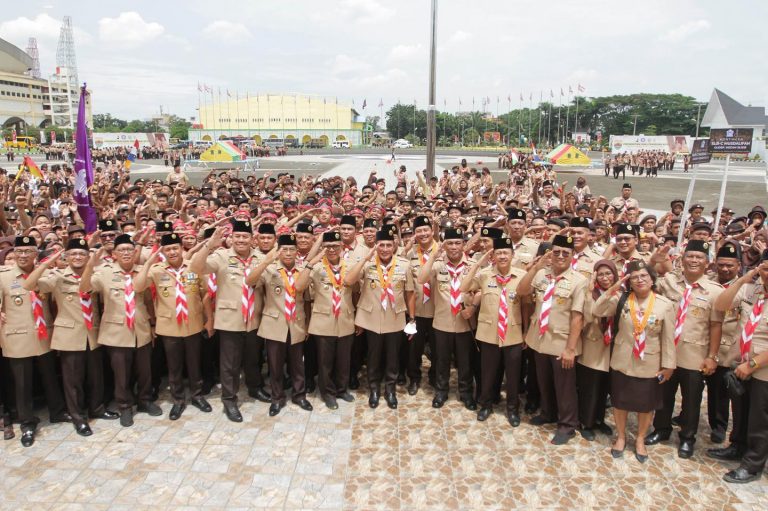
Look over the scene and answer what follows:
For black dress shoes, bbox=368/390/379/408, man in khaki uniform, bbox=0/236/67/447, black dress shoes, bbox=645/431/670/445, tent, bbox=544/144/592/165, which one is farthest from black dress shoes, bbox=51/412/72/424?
tent, bbox=544/144/592/165

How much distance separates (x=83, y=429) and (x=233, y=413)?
4.55 feet

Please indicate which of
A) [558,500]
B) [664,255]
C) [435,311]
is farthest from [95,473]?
[664,255]

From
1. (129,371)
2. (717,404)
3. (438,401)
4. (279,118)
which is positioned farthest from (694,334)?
(279,118)

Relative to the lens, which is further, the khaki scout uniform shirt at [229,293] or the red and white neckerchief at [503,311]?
the khaki scout uniform shirt at [229,293]

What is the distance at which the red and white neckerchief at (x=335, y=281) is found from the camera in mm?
5441

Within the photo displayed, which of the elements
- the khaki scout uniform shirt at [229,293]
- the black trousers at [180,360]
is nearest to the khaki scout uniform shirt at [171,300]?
the black trousers at [180,360]

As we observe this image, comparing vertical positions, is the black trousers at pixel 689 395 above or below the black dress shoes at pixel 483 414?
above

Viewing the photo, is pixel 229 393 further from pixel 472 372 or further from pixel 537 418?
pixel 537 418

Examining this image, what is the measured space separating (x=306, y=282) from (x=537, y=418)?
276 cm

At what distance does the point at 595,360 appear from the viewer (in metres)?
4.81

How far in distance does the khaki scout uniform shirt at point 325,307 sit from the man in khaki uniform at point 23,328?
252 centimetres

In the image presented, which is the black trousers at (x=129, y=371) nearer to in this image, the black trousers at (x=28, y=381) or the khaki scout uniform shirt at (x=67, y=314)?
the khaki scout uniform shirt at (x=67, y=314)

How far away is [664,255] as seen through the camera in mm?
5336

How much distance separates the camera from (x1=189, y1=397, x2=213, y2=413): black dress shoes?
18.1 feet
